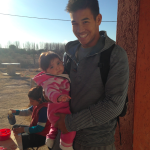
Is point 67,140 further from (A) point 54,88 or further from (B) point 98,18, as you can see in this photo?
(B) point 98,18

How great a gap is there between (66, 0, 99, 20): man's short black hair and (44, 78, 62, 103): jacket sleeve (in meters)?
0.70

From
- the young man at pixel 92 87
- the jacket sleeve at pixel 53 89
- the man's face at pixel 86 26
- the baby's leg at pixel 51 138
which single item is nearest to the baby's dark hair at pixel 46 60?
the jacket sleeve at pixel 53 89

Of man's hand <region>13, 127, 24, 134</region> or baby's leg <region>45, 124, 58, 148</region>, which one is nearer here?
baby's leg <region>45, 124, 58, 148</region>

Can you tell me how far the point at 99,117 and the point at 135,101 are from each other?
42.2 inches

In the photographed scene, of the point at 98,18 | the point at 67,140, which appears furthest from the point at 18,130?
the point at 98,18

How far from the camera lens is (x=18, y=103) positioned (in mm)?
6328

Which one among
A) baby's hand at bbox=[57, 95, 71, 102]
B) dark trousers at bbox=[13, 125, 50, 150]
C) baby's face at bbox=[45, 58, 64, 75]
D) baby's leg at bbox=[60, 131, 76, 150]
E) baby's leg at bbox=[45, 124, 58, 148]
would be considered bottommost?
dark trousers at bbox=[13, 125, 50, 150]

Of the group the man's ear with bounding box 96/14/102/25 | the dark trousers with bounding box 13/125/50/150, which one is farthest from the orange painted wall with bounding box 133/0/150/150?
the dark trousers with bounding box 13/125/50/150

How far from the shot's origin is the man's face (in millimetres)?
1370

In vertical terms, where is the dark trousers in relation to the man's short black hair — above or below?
below

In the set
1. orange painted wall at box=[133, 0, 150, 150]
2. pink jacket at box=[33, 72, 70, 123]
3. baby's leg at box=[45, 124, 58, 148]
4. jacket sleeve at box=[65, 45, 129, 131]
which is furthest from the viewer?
orange painted wall at box=[133, 0, 150, 150]

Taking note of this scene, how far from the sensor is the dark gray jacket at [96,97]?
116cm

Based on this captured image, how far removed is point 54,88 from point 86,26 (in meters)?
0.67

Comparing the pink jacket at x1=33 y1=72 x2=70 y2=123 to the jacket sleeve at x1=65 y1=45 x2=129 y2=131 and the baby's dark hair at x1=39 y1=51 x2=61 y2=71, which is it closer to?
the baby's dark hair at x1=39 y1=51 x2=61 y2=71
